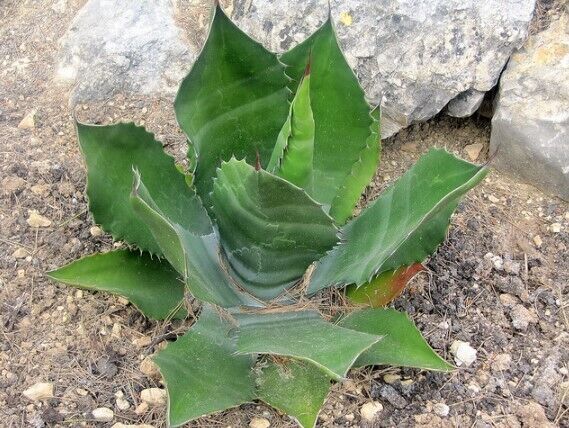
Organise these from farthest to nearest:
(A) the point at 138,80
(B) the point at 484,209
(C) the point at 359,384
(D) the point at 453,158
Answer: (A) the point at 138,80 → (B) the point at 484,209 → (C) the point at 359,384 → (D) the point at 453,158

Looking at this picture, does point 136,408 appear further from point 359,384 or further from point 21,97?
point 21,97

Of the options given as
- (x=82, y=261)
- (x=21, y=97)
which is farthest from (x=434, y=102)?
(x=21, y=97)

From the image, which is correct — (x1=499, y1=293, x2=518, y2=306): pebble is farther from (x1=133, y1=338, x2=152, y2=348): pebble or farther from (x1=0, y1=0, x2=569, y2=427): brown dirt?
(x1=133, y1=338, x2=152, y2=348): pebble

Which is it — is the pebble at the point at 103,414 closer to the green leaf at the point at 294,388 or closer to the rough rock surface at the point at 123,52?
the green leaf at the point at 294,388

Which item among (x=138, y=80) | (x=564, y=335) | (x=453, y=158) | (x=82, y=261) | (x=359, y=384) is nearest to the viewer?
(x=453, y=158)

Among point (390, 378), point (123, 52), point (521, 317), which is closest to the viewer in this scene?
point (390, 378)

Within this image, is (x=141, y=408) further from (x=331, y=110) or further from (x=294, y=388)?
(x=331, y=110)

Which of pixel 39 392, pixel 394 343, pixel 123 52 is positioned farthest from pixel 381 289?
pixel 123 52
